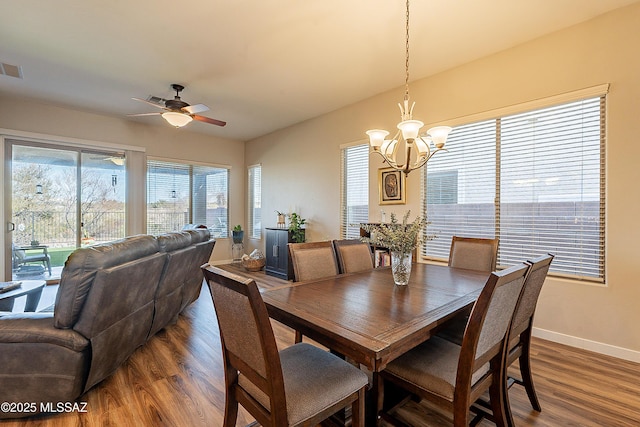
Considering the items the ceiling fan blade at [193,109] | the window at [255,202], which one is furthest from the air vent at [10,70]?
the window at [255,202]

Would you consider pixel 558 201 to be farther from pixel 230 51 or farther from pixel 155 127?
pixel 155 127

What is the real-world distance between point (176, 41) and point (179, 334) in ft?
9.91

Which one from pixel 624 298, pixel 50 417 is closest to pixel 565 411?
pixel 624 298

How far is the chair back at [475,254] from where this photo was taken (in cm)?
253

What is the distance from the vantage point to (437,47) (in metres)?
3.11

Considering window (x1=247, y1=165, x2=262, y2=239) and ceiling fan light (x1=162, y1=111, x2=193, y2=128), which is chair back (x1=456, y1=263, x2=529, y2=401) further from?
window (x1=247, y1=165, x2=262, y2=239)

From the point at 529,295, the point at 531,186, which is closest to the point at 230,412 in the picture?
the point at 529,295

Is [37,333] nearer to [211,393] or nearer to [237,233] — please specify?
[211,393]

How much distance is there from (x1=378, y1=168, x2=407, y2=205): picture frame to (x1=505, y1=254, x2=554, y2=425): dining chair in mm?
2361

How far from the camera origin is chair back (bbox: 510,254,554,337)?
152cm

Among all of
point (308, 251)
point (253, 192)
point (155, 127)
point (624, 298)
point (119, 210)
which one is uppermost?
point (155, 127)

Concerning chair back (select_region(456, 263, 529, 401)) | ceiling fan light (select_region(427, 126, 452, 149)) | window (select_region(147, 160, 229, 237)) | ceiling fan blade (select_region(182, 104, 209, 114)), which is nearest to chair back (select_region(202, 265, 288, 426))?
chair back (select_region(456, 263, 529, 401))

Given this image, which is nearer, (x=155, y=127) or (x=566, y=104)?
(x=566, y=104)

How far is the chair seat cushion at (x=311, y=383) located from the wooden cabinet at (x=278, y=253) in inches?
147
